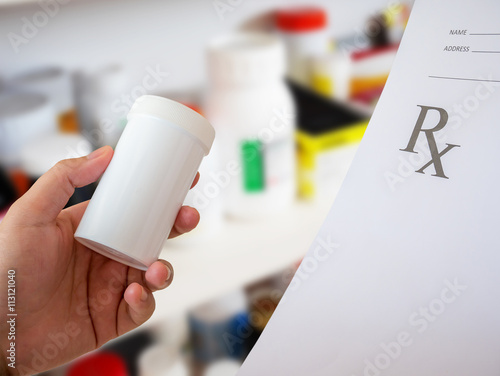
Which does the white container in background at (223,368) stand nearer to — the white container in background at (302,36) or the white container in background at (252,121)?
the white container in background at (252,121)

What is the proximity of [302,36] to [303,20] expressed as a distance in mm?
27

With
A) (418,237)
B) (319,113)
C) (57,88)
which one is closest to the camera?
(418,237)

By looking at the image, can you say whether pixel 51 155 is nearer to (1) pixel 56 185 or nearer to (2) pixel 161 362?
(1) pixel 56 185

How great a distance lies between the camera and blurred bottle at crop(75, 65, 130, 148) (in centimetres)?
69

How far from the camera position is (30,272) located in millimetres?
416

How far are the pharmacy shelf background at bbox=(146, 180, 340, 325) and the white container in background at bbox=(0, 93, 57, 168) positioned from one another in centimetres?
22

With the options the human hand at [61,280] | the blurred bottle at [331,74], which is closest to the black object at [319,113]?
the blurred bottle at [331,74]

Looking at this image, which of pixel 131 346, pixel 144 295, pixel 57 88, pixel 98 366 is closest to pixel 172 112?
pixel 144 295

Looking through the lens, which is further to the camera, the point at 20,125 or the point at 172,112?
the point at 20,125

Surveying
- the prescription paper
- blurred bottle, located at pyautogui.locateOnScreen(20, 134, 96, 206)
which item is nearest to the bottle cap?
the prescription paper

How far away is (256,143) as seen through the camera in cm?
71

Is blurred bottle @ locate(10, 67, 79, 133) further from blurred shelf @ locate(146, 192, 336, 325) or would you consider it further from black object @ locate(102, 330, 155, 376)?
black object @ locate(102, 330, 155, 376)

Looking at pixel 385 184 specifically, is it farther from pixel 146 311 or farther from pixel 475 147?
pixel 146 311

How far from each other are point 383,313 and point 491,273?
0.07 m
